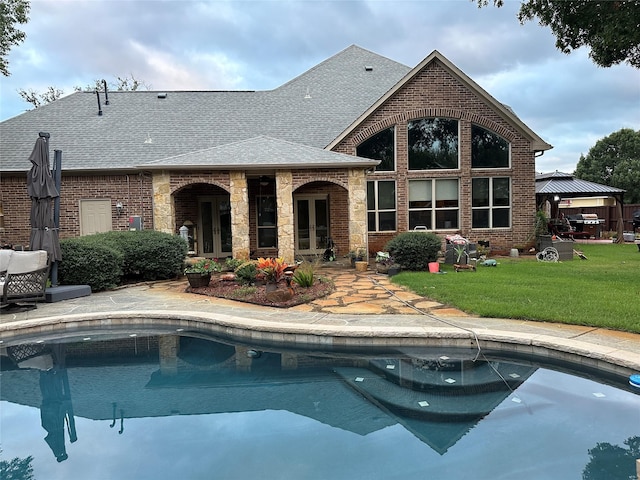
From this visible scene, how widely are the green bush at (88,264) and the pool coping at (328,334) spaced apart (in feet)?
7.76

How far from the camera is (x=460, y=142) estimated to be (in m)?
14.8

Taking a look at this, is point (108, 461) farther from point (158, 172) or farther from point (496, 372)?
point (158, 172)

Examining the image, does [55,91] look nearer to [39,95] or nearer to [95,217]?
[39,95]

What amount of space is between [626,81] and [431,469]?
19664 mm

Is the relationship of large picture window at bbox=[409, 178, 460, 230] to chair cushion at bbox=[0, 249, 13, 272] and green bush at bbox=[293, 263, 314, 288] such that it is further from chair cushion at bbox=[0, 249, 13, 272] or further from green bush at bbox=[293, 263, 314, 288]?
chair cushion at bbox=[0, 249, 13, 272]

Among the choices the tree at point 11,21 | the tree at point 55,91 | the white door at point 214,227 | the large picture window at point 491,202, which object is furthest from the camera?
the tree at point 55,91

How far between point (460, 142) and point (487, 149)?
3.49 feet

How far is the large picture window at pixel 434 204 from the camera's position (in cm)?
1499

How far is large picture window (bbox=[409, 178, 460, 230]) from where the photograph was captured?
14992 millimetres

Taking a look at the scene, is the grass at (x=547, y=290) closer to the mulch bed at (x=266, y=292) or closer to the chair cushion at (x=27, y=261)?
the mulch bed at (x=266, y=292)

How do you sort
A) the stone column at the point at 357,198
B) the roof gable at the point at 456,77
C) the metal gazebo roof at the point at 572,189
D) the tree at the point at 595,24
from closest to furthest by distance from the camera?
the tree at the point at 595,24
the stone column at the point at 357,198
the roof gable at the point at 456,77
the metal gazebo roof at the point at 572,189

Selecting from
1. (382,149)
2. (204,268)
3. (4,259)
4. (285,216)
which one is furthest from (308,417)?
(382,149)

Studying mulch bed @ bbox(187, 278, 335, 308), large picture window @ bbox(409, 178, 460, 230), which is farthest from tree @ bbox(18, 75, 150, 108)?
mulch bed @ bbox(187, 278, 335, 308)

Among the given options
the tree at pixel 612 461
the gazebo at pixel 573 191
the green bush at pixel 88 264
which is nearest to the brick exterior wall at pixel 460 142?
the gazebo at pixel 573 191
